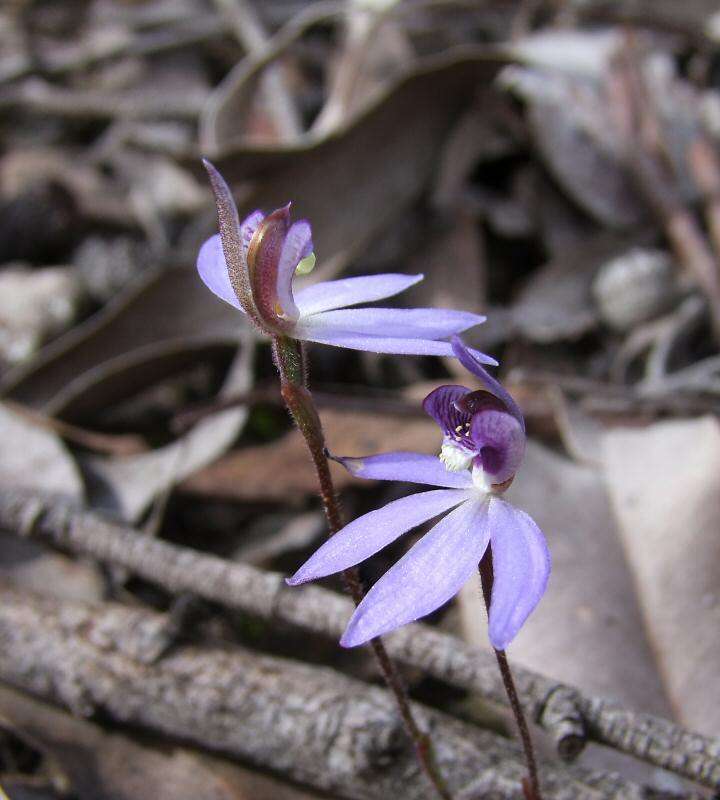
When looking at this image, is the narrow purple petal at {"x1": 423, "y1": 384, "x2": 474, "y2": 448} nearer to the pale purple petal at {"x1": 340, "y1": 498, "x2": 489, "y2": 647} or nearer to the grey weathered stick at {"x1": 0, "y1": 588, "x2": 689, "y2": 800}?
the pale purple petal at {"x1": 340, "y1": 498, "x2": 489, "y2": 647}

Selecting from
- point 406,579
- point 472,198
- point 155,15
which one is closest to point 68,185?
point 155,15

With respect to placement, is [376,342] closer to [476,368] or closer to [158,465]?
[476,368]

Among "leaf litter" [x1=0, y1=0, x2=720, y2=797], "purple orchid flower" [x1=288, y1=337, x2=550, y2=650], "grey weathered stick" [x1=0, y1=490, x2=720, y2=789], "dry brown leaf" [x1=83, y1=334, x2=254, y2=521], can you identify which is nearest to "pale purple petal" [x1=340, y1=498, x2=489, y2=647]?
"purple orchid flower" [x1=288, y1=337, x2=550, y2=650]

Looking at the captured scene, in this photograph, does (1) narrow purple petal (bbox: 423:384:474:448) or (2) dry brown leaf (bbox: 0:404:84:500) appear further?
(2) dry brown leaf (bbox: 0:404:84:500)

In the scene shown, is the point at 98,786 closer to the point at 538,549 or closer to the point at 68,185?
the point at 538,549

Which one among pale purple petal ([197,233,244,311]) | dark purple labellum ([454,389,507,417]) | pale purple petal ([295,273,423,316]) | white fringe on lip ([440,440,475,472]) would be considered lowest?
white fringe on lip ([440,440,475,472])

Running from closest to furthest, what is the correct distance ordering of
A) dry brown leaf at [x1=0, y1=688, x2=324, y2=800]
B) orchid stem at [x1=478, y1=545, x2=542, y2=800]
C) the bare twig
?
orchid stem at [x1=478, y1=545, x2=542, y2=800] < dry brown leaf at [x1=0, y1=688, x2=324, y2=800] < the bare twig

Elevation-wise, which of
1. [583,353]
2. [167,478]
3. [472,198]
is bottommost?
[167,478]
